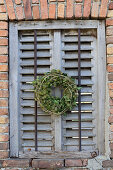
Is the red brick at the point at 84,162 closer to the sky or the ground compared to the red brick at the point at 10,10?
closer to the ground

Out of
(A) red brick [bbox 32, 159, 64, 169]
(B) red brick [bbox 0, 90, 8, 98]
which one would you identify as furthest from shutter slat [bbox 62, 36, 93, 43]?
(A) red brick [bbox 32, 159, 64, 169]

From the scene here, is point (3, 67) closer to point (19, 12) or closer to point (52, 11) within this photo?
point (19, 12)

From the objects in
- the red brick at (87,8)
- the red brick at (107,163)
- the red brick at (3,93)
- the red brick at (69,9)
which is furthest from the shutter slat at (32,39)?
the red brick at (107,163)

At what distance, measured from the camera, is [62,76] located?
6.83ft

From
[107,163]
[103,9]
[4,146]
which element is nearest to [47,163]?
[4,146]

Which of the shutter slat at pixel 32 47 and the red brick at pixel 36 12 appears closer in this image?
the red brick at pixel 36 12

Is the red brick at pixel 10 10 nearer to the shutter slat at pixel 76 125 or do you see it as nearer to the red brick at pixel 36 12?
the red brick at pixel 36 12

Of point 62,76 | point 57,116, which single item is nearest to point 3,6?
point 62,76

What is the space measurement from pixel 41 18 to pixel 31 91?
849 mm

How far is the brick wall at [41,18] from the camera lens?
2.09 m

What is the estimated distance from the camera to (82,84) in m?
2.20

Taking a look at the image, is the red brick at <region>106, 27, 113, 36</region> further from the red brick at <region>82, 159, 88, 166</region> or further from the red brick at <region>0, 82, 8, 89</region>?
the red brick at <region>82, 159, 88, 166</region>

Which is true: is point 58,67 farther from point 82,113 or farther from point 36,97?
point 82,113

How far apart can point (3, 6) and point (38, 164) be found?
6.01 feet
